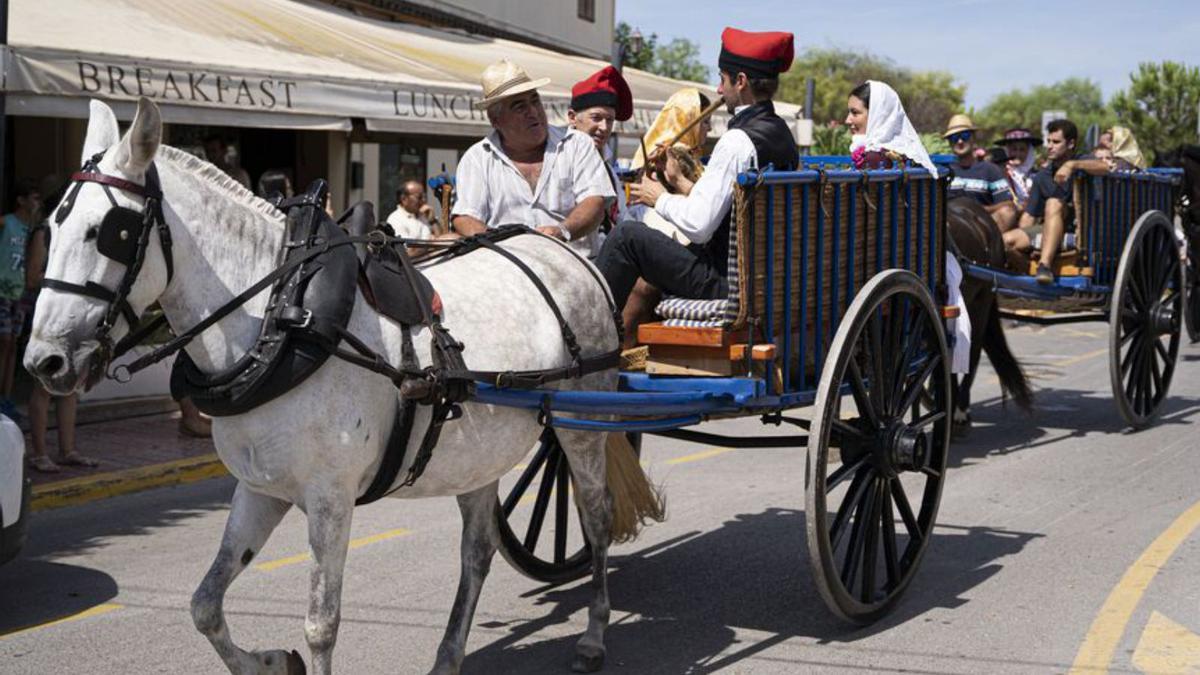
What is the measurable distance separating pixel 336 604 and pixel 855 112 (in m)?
5.57

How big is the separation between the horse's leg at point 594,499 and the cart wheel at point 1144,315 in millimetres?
5784

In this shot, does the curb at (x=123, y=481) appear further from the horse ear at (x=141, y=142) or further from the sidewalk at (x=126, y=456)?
the horse ear at (x=141, y=142)

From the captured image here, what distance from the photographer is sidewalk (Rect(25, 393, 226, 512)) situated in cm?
902

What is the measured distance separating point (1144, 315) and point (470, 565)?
7243 mm

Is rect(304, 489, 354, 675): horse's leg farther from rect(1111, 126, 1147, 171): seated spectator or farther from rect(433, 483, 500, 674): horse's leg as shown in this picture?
rect(1111, 126, 1147, 171): seated spectator

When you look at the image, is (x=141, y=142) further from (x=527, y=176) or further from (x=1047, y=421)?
(x=1047, y=421)

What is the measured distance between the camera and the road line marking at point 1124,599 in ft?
18.4

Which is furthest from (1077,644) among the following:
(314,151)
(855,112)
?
(314,151)

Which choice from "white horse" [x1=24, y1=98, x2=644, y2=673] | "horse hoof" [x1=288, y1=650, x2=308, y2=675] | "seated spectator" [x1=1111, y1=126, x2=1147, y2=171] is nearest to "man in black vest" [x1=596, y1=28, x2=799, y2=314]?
"white horse" [x1=24, y1=98, x2=644, y2=673]

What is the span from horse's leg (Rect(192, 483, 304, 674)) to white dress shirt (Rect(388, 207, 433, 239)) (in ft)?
29.7

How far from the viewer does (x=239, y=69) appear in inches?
413

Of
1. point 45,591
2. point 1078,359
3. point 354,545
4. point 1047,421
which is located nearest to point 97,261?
point 45,591

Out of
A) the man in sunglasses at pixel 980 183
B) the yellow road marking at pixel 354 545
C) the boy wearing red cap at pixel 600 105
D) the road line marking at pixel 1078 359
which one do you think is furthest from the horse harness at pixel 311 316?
the road line marking at pixel 1078 359

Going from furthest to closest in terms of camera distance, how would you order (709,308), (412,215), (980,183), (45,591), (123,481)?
(412,215) → (980,183) → (123,481) → (45,591) → (709,308)
